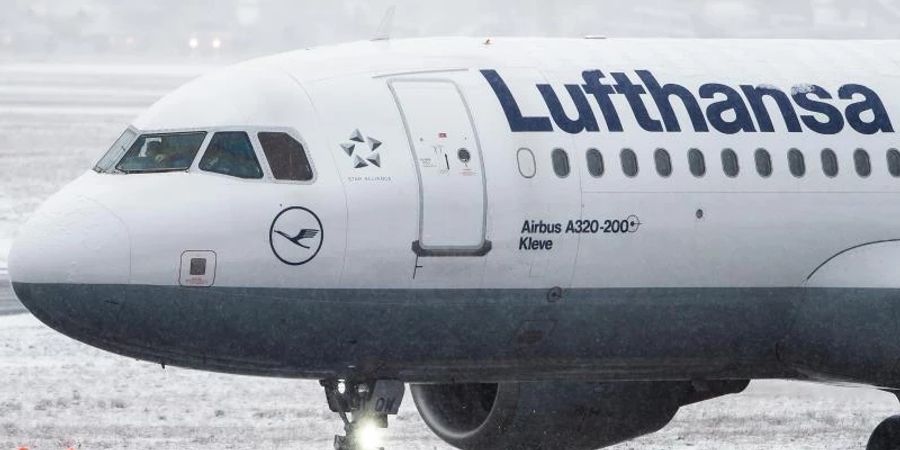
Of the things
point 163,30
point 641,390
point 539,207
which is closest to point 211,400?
point 641,390

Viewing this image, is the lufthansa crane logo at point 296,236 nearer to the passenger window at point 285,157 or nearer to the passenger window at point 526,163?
the passenger window at point 285,157

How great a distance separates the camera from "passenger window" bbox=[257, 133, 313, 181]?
14.7 meters

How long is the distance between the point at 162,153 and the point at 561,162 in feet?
10.4

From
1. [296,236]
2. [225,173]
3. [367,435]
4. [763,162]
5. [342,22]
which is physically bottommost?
[367,435]

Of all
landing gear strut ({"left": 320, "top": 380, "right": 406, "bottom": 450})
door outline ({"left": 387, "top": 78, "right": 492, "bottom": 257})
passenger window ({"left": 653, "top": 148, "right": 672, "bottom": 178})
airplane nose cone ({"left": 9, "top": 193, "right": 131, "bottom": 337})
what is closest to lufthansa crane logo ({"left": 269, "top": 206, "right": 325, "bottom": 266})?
door outline ({"left": 387, "top": 78, "right": 492, "bottom": 257})

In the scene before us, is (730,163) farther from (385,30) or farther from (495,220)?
(385,30)

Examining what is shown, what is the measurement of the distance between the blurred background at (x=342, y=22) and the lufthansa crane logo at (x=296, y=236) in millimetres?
112811

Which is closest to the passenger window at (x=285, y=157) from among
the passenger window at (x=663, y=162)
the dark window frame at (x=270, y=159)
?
the dark window frame at (x=270, y=159)

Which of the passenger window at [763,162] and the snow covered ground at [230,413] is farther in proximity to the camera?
the snow covered ground at [230,413]

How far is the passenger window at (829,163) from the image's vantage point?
53.8ft

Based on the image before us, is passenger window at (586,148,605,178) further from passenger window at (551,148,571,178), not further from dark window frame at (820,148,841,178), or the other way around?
dark window frame at (820,148,841,178)

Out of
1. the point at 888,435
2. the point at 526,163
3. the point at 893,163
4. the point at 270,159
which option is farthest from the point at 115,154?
the point at 888,435

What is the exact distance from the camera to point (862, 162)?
16.6 meters

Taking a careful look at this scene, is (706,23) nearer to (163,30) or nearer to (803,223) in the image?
(163,30)
